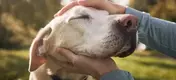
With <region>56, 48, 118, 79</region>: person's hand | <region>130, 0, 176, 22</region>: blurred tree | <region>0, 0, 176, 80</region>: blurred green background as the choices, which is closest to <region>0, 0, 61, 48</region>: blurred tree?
<region>0, 0, 176, 80</region>: blurred green background

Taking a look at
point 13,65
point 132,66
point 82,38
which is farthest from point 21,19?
point 82,38

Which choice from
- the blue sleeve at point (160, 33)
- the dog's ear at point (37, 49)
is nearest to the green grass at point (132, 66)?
the blue sleeve at point (160, 33)

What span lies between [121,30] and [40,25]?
1080 millimetres

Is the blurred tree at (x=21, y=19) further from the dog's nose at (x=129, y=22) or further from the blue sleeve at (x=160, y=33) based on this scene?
the dog's nose at (x=129, y=22)

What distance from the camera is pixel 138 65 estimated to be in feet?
7.12

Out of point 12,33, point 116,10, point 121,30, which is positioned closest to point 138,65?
point 12,33

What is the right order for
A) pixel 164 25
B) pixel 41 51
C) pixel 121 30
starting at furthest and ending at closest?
pixel 164 25 → pixel 41 51 → pixel 121 30

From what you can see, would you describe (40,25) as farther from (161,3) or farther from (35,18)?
(161,3)

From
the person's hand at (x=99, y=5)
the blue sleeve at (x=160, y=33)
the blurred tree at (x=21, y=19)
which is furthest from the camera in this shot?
the blurred tree at (x=21, y=19)

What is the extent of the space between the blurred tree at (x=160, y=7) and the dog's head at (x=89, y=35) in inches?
40.4

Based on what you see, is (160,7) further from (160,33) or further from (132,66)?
(160,33)

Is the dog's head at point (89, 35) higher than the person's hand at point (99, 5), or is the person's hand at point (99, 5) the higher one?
the person's hand at point (99, 5)

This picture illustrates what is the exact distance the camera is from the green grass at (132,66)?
6.98 ft

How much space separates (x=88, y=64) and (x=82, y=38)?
0.09 meters
